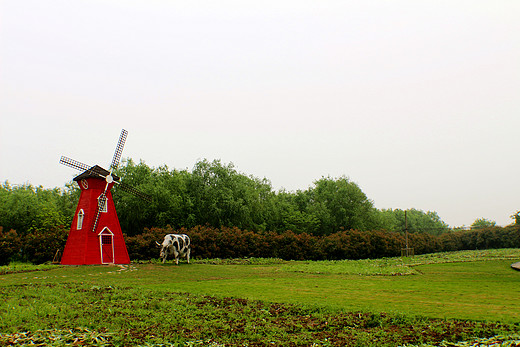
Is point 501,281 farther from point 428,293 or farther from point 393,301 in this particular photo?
point 393,301

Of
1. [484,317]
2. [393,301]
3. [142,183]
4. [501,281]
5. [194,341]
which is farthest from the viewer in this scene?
[142,183]

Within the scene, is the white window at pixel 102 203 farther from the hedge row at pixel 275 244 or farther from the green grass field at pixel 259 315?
the green grass field at pixel 259 315

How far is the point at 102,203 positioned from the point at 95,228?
1773 millimetres

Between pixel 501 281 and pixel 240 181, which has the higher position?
pixel 240 181

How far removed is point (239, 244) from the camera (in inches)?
1351

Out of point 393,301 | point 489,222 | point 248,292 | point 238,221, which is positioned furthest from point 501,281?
point 489,222

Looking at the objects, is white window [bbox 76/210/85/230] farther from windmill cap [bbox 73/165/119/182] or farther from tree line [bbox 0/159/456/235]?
tree line [bbox 0/159/456/235]

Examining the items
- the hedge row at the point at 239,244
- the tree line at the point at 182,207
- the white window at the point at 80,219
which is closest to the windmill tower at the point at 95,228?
the white window at the point at 80,219

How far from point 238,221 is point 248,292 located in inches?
1329

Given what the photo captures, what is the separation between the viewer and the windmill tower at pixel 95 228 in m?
25.5

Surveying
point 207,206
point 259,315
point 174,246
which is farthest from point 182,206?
point 259,315

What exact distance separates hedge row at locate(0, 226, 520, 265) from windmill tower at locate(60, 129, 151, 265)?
2.44 m

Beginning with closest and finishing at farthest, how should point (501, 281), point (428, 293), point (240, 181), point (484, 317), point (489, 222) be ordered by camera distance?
A: 1. point (484, 317)
2. point (428, 293)
3. point (501, 281)
4. point (240, 181)
5. point (489, 222)

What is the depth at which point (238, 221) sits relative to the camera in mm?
46625
